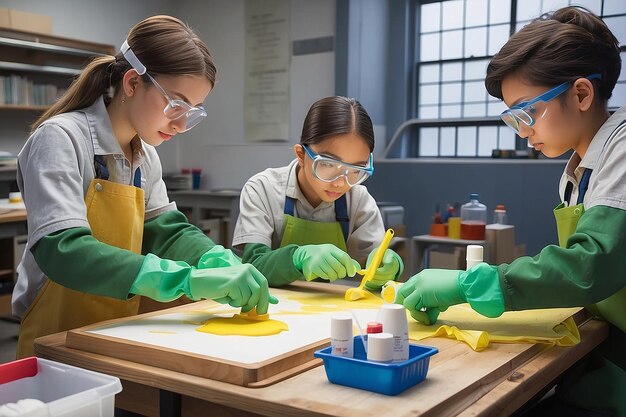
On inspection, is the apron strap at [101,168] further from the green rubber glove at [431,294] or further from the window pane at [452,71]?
the window pane at [452,71]

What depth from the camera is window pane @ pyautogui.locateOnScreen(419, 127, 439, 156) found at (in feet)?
19.5

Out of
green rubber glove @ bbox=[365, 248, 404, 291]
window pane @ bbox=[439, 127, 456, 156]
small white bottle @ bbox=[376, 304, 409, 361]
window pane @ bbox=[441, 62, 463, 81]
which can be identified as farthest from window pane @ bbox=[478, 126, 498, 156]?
small white bottle @ bbox=[376, 304, 409, 361]

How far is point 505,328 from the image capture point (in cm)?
138

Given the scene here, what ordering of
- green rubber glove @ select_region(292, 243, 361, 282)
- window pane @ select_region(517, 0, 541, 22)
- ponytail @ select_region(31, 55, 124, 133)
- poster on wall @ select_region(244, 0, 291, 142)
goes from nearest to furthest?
ponytail @ select_region(31, 55, 124, 133), green rubber glove @ select_region(292, 243, 361, 282), window pane @ select_region(517, 0, 541, 22), poster on wall @ select_region(244, 0, 291, 142)

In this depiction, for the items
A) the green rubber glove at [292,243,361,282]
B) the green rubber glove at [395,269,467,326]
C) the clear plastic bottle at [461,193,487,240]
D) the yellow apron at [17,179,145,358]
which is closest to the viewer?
the green rubber glove at [395,269,467,326]

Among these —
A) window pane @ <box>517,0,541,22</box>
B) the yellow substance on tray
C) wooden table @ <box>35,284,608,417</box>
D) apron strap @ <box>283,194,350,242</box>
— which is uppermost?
window pane @ <box>517,0,541,22</box>

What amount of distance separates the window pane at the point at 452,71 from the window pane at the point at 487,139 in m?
0.58

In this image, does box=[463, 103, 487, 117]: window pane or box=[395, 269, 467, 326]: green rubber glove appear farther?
box=[463, 103, 487, 117]: window pane

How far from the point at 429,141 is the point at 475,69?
800mm

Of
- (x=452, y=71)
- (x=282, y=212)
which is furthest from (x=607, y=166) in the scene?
(x=452, y=71)

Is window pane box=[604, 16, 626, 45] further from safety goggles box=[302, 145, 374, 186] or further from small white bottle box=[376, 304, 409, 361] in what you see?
small white bottle box=[376, 304, 409, 361]

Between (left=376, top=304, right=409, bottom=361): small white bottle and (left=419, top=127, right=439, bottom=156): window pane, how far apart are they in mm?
5051

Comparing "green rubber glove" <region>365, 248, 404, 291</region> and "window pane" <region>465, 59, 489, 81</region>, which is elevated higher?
"window pane" <region>465, 59, 489, 81</region>

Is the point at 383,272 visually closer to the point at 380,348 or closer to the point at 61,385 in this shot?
the point at 380,348
